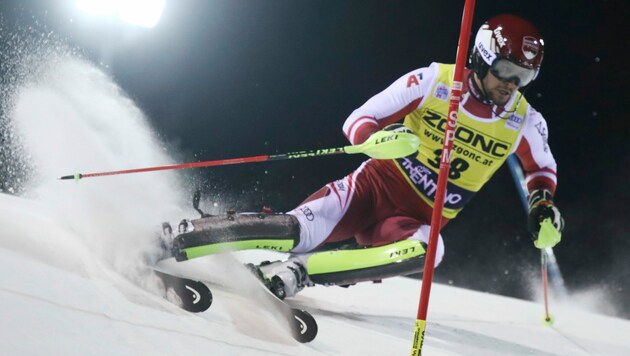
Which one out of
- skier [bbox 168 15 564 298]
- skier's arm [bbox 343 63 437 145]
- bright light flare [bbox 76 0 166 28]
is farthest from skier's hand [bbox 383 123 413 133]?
bright light flare [bbox 76 0 166 28]

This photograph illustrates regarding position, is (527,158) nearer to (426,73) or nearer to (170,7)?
(426,73)

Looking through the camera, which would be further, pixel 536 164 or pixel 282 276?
pixel 536 164

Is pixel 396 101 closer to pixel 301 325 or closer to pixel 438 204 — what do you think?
pixel 438 204

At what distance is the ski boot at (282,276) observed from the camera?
268 cm

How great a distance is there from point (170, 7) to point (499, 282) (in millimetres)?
3274

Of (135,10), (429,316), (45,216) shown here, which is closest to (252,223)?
(45,216)

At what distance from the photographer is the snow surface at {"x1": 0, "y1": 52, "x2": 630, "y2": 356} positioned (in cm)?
169

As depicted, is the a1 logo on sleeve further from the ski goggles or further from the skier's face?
the ski goggles

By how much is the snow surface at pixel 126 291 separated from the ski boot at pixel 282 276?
0.10m

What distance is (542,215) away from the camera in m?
3.04

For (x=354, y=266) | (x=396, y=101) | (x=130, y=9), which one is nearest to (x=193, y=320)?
(x=354, y=266)

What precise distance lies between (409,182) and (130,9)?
231 centimetres

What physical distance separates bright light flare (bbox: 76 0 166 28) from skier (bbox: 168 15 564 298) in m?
2.02

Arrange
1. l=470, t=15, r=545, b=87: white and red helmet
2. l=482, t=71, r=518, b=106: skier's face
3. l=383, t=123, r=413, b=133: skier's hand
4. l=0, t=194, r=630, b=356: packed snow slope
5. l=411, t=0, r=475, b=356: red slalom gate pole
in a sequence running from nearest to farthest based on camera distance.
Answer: l=0, t=194, r=630, b=356: packed snow slope
l=411, t=0, r=475, b=356: red slalom gate pole
l=383, t=123, r=413, b=133: skier's hand
l=470, t=15, r=545, b=87: white and red helmet
l=482, t=71, r=518, b=106: skier's face
